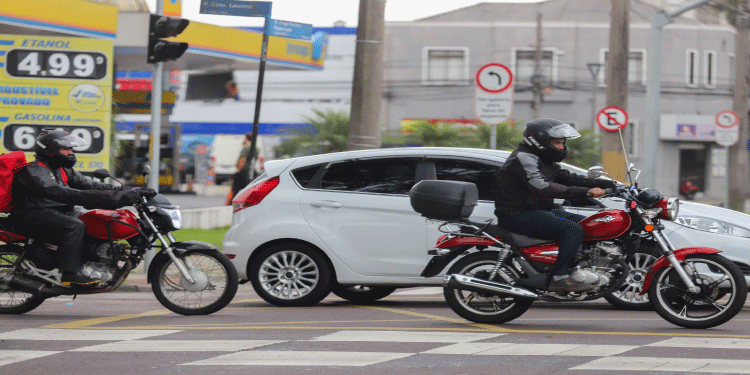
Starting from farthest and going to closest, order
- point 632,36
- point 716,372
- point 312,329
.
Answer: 1. point 632,36
2. point 312,329
3. point 716,372

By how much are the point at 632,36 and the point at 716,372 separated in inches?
1504

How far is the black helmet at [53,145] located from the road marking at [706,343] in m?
4.60

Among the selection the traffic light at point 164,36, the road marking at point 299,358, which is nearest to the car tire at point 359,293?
the road marking at point 299,358

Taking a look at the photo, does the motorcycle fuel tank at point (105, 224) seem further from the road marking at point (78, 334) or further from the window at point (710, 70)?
the window at point (710, 70)

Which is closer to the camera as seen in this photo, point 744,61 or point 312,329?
point 312,329

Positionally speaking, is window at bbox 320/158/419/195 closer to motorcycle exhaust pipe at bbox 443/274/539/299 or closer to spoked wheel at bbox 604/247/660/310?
motorcycle exhaust pipe at bbox 443/274/539/299

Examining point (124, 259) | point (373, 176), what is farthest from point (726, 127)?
point (124, 259)

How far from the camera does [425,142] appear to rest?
88.3 feet

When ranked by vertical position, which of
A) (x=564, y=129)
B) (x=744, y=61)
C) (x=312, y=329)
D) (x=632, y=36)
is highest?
(x=632, y=36)

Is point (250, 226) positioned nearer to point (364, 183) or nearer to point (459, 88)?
point (364, 183)

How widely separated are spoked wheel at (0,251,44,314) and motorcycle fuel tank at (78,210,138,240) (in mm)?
641

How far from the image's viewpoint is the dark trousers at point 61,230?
8.28 meters

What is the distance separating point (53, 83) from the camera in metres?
12.7

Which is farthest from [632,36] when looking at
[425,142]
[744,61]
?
[425,142]
